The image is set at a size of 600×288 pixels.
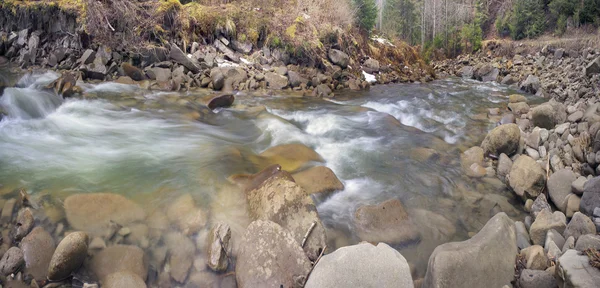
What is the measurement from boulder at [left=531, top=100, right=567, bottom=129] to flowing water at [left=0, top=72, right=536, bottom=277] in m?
1.17

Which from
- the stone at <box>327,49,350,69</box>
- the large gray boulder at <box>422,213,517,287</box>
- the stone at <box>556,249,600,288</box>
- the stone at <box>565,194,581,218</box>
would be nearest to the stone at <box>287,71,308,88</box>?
the stone at <box>327,49,350,69</box>

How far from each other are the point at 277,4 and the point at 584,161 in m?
13.9

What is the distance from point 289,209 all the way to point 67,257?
1.97 m

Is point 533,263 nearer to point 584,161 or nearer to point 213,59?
point 584,161

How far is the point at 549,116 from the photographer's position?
621 cm

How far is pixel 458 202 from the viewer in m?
4.61

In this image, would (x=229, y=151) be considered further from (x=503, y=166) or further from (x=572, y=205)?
(x=572, y=205)

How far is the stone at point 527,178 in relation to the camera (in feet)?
14.3

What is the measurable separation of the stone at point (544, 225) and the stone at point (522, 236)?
5 centimetres

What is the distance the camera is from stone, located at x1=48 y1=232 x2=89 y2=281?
2715mm

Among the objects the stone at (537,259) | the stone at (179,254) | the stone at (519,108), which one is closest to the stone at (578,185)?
the stone at (537,259)

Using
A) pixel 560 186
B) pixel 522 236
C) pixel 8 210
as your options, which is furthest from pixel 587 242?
pixel 8 210

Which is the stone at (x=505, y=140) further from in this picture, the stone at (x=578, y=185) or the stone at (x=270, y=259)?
the stone at (x=270, y=259)

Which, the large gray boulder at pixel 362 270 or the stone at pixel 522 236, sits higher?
the large gray boulder at pixel 362 270
